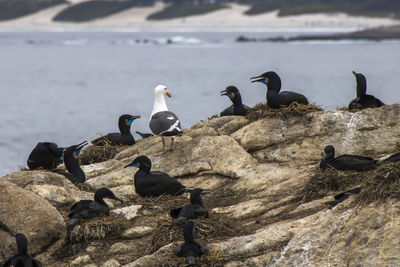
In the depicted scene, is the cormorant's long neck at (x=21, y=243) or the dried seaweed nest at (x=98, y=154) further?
the dried seaweed nest at (x=98, y=154)

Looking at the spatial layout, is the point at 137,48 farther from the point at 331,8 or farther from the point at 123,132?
the point at 123,132

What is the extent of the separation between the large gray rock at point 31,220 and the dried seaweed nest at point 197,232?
4.45 ft

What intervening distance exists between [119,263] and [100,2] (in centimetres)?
16219

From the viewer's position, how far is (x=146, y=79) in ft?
186

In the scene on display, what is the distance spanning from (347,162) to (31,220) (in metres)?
4.64

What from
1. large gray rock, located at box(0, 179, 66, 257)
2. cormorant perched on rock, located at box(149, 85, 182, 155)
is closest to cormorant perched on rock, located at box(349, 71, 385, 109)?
cormorant perched on rock, located at box(149, 85, 182, 155)

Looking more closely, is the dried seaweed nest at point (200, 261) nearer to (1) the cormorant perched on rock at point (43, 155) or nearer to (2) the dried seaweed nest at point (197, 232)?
(2) the dried seaweed nest at point (197, 232)

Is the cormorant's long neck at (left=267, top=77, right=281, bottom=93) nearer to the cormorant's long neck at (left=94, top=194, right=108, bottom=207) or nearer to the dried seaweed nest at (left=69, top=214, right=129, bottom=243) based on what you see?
the cormorant's long neck at (left=94, top=194, right=108, bottom=207)

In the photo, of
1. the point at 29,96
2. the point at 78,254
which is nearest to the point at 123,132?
the point at 78,254

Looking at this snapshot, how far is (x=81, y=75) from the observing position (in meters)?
64.2

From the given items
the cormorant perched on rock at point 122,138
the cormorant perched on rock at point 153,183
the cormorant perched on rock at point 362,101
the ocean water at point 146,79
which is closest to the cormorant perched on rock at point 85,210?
the cormorant perched on rock at point 153,183

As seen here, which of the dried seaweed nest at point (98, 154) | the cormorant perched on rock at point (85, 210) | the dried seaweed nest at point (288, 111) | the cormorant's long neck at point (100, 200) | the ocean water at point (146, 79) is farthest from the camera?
the ocean water at point (146, 79)

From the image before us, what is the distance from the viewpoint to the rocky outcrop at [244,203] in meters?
7.96

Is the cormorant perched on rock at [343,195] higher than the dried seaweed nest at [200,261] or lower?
higher
